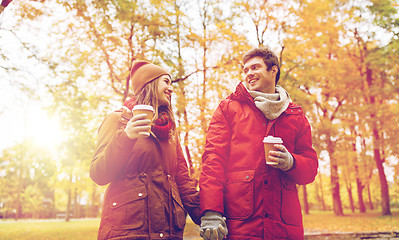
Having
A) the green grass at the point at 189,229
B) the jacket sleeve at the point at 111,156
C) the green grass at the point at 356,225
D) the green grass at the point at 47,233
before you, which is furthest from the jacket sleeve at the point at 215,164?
the green grass at the point at 356,225

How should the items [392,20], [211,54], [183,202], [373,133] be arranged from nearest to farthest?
[183,202]
[211,54]
[392,20]
[373,133]

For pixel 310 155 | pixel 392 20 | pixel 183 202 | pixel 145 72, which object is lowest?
pixel 183 202

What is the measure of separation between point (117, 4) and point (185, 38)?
4.11 m

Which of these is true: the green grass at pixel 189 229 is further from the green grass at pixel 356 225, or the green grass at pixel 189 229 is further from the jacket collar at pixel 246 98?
the jacket collar at pixel 246 98

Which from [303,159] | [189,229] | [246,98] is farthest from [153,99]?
[189,229]

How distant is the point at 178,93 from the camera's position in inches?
415

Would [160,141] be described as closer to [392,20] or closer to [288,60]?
[288,60]

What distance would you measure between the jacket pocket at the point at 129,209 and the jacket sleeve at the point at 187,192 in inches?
22.0

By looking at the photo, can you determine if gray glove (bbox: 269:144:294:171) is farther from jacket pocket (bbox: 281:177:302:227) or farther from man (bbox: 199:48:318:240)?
jacket pocket (bbox: 281:177:302:227)

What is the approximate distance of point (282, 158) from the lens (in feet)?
7.82

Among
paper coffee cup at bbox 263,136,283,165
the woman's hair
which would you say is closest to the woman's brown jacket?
the woman's hair

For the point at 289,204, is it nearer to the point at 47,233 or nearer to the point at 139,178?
the point at 139,178

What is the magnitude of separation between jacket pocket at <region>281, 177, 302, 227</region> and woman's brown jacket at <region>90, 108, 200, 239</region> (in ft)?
2.75

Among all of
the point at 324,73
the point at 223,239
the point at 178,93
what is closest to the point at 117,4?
the point at 178,93
